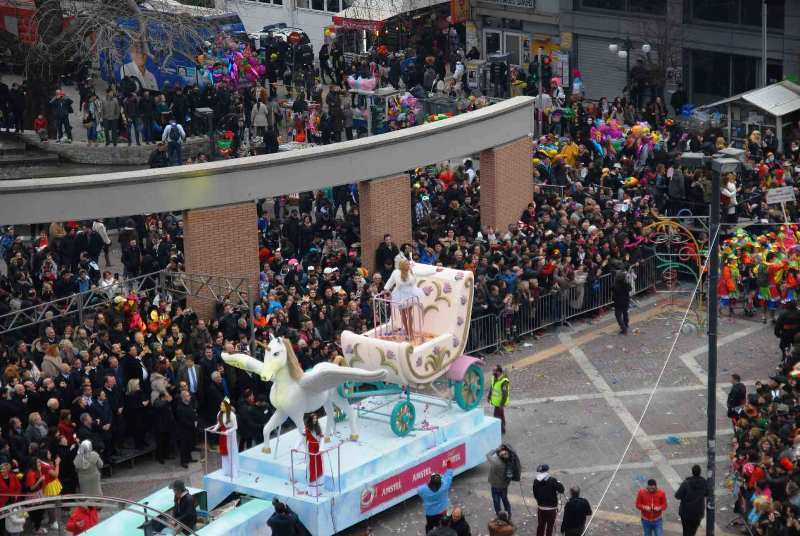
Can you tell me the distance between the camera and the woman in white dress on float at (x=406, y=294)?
24594mm

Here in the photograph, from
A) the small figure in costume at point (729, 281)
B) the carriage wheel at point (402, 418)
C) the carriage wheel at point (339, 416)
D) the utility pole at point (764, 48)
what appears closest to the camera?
the carriage wheel at point (402, 418)

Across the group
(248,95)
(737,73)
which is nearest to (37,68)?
(248,95)

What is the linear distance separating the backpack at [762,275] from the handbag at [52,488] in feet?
48.6

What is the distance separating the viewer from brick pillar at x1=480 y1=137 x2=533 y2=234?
1350 inches

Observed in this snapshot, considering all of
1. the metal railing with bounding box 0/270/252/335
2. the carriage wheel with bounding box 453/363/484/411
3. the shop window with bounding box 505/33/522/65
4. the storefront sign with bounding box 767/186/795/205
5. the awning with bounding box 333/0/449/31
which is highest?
the awning with bounding box 333/0/449/31

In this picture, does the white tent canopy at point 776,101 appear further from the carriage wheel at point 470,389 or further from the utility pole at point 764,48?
the carriage wheel at point 470,389

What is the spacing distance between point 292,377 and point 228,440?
1.32 meters

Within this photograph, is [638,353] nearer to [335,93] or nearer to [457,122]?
[457,122]

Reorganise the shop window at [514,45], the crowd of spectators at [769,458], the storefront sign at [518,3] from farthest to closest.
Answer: the shop window at [514,45] → the storefront sign at [518,3] → the crowd of spectators at [769,458]

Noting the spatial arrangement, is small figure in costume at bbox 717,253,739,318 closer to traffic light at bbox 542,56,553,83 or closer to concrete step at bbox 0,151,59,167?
traffic light at bbox 542,56,553,83

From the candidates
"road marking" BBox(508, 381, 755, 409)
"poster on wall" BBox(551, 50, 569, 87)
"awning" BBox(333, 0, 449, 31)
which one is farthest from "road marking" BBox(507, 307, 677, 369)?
"awning" BBox(333, 0, 449, 31)

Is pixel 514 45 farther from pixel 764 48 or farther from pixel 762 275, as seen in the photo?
pixel 762 275

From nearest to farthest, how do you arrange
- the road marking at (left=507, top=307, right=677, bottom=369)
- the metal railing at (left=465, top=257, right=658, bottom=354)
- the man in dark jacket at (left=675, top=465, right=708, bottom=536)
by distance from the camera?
the man in dark jacket at (left=675, top=465, right=708, bottom=536), the road marking at (left=507, top=307, right=677, bottom=369), the metal railing at (left=465, top=257, right=658, bottom=354)

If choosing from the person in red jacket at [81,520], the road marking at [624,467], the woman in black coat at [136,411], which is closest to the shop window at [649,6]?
the road marking at [624,467]
